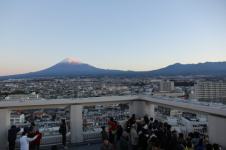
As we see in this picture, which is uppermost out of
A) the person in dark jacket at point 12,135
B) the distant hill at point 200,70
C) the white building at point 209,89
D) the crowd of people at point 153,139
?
the distant hill at point 200,70

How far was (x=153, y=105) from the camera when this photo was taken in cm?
1016

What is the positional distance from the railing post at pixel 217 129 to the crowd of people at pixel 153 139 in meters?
0.35

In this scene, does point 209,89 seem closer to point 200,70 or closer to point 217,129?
point 217,129

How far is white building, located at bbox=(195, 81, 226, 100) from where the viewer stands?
1020cm

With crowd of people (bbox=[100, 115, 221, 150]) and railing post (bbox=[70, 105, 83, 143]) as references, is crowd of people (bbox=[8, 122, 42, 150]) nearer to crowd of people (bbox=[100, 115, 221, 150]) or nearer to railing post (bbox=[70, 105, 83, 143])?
crowd of people (bbox=[100, 115, 221, 150])

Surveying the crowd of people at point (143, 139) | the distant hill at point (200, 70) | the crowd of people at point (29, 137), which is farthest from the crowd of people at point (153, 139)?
the distant hill at point (200, 70)

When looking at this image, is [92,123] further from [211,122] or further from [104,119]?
[211,122]

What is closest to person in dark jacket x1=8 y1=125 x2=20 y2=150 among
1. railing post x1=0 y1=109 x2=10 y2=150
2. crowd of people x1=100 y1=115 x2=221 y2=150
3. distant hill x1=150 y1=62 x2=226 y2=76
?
railing post x1=0 y1=109 x2=10 y2=150

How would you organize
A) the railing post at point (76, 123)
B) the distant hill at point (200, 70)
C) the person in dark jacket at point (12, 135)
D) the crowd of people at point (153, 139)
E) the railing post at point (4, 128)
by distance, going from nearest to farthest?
the crowd of people at point (153, 139) < the person in dark jacket at point (12, 135) < the railing post at point (4, 128) < the railing post at point (76, 123) < the distant hill at point (200, 70)

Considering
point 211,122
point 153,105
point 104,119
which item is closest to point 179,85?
point 153,105

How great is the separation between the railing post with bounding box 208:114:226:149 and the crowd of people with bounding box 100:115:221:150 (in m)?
0.35

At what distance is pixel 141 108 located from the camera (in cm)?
1035

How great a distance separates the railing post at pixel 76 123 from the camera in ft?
30.0

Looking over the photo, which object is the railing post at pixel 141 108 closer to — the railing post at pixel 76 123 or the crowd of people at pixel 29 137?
the railing post at pixel 76 123
